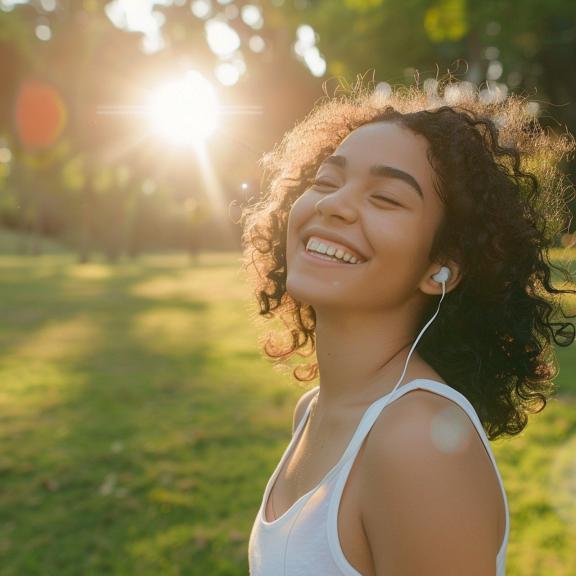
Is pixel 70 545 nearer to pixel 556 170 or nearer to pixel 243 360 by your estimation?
pixel 556 170

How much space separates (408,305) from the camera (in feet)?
6.31

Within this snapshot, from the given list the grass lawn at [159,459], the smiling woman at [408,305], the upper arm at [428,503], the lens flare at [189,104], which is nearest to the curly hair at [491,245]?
the smiling woman at [408,305]

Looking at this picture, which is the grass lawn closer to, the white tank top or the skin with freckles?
the skin with freckles

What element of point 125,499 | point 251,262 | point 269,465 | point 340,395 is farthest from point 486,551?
point 269,465

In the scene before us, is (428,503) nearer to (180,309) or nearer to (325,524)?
(325,524)

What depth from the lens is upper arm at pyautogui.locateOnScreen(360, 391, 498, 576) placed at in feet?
4.49

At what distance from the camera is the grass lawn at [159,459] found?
425 cm

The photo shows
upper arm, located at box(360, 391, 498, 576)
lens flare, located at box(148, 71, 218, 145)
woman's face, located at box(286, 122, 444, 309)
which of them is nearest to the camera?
upper arm, located at box(360, 391, 498, 576)

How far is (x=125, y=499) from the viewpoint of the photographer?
489 cm

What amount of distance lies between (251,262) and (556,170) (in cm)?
115

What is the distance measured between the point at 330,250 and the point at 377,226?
13 centimetres

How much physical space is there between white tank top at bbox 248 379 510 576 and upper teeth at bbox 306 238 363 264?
0.36 metres

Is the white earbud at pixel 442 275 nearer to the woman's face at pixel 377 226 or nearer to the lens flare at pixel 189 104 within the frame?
the woman's face at pixel 377 226

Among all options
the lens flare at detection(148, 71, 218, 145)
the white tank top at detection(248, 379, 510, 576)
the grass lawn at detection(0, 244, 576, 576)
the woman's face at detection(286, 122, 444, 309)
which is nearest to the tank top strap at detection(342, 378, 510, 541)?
the white tank top at detection(248, 379, 510, 576)
